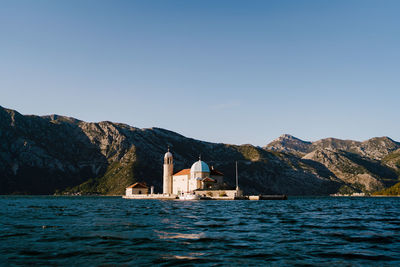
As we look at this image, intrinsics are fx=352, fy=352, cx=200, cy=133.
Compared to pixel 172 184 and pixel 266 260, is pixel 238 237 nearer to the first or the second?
pixel 266 260

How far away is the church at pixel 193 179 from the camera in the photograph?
482 feet

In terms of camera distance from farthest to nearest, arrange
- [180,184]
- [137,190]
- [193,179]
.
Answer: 1. [137,190]
2. [180,184]
3. [193,179]

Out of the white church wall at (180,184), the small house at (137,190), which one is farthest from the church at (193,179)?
the small house at (137,190)

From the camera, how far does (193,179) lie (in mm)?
148625

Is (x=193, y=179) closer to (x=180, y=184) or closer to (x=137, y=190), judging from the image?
(x=180, y=184)

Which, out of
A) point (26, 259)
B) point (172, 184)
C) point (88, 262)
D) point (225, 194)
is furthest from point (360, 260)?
point (172, 184)

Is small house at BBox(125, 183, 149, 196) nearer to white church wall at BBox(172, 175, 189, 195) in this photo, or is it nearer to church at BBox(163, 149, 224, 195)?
church at BBox(163, 149, 224, 195)

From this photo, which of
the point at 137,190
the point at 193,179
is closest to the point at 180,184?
the point at 193,179

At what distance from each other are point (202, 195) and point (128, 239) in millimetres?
117006

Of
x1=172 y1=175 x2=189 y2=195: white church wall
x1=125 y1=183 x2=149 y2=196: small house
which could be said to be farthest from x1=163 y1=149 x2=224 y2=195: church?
x1=125 y1=183 x2=149 y2=196: small house

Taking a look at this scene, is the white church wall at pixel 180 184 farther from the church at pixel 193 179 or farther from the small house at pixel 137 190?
the small house at pixel 137 190

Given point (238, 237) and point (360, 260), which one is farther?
point (238, 237)

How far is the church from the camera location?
482 feet

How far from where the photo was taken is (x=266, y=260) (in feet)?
49.6
